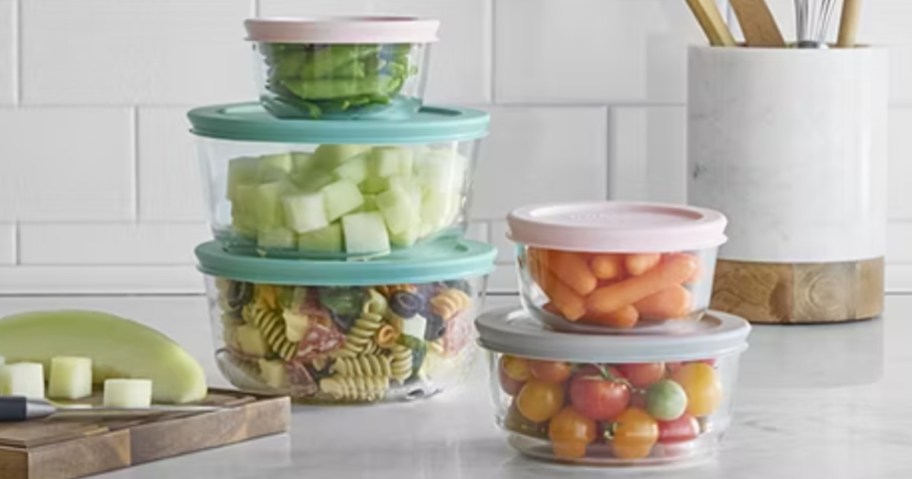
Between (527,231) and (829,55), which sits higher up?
(829,55)

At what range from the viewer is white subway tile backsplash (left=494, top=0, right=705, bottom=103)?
1717 millimetres

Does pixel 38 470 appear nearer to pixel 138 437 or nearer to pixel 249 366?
pixel 138 437

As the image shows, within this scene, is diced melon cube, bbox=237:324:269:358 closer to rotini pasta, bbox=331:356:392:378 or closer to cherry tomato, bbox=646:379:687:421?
rotini pasta, bbox=331:356:392:378

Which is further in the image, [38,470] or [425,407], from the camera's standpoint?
[425,407]

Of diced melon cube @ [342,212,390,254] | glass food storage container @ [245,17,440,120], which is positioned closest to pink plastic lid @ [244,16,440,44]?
glass food storage container @ [245,17,440,120]

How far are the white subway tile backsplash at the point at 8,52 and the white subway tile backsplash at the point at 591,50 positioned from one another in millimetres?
415

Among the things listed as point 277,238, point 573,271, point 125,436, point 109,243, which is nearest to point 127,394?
point 125,436

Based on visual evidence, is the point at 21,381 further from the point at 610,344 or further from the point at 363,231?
the point at 610,344

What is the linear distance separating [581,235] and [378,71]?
9.0 inches

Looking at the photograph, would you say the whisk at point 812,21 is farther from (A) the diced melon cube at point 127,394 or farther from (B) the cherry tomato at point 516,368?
(A) the diced melon cube at point 127,394

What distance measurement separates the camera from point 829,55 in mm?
1537

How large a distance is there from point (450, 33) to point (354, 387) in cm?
52

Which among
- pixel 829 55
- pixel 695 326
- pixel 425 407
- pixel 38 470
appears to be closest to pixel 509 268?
pixel 829 55

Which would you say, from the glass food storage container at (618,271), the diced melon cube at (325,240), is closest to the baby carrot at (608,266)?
the glass food storage container at (618,271)
